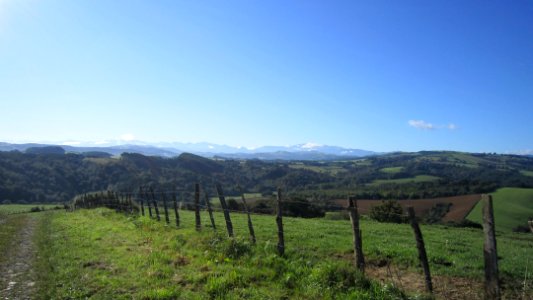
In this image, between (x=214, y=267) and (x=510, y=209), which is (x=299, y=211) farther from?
(x=510, y=209)

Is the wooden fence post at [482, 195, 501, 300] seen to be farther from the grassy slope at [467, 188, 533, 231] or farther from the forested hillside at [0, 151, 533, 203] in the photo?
the forested hillside at [0, 151, 533, 203]

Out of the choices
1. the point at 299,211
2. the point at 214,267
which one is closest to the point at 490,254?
the point at 214,267

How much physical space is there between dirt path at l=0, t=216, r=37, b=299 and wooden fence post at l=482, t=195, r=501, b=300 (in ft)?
34.1

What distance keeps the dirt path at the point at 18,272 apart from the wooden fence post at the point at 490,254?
34.1 ft

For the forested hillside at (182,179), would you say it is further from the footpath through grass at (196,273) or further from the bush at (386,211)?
the footpath through grass at (196,273)

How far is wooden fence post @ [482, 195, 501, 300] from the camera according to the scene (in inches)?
283

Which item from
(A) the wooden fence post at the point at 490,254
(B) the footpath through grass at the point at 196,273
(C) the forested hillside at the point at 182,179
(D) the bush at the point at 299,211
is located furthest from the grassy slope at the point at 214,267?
(C) the forested hillside at the point at 182,179

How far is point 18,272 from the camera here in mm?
12211

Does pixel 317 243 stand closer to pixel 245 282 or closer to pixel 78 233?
pixel 245 282

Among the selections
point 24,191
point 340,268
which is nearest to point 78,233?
point 340,268

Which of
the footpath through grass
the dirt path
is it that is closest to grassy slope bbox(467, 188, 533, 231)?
the footpath through grass

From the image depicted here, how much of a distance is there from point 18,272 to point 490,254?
13.4 metres

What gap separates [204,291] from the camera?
9.43m

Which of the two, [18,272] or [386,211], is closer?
[18,272]
